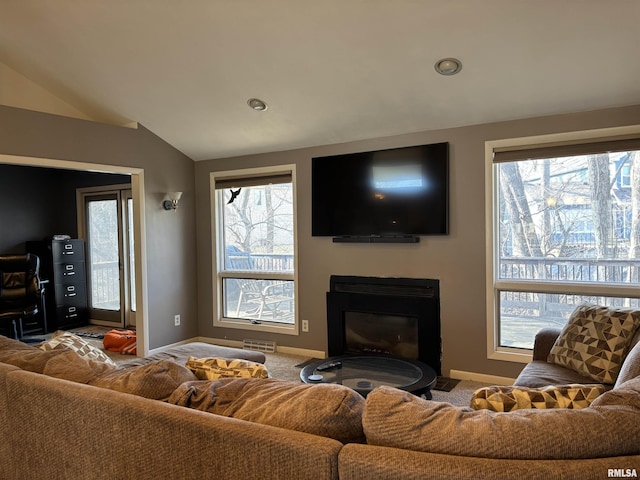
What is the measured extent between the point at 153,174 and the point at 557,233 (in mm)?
3981

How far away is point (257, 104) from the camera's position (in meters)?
4.10

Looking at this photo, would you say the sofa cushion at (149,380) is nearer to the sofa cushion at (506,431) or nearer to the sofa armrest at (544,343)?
the sofa cushion at (506,431)

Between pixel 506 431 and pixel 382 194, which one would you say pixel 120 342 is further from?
pixel 506 431

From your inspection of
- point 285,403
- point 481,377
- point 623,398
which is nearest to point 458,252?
point 481,377

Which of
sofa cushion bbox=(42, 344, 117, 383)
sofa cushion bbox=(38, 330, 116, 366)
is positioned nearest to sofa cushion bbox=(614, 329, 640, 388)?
sofa cushion bbox=(42, 344, 117, 383)

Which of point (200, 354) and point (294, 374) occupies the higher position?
point (200, 354)

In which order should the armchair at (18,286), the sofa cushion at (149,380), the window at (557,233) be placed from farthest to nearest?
the armchair at (18,286), the window at (557,233), the sofa cushion at (149,380)

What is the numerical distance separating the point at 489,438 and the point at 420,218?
10.0 ft

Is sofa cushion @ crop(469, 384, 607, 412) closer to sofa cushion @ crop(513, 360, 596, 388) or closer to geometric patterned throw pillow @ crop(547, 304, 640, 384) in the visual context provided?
sofa cushion @ crop(513, 360, 596, 388)

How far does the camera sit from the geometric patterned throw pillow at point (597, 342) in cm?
255

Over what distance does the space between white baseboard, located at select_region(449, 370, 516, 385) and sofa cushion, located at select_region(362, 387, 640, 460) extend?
2823 mm

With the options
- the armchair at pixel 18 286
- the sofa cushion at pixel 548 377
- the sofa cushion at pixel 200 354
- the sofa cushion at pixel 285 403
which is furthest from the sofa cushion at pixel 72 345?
the armchair at pixel 18 286

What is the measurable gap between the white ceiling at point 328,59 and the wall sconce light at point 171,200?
35.4 inches

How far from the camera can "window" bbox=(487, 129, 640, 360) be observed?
3.41 metres
